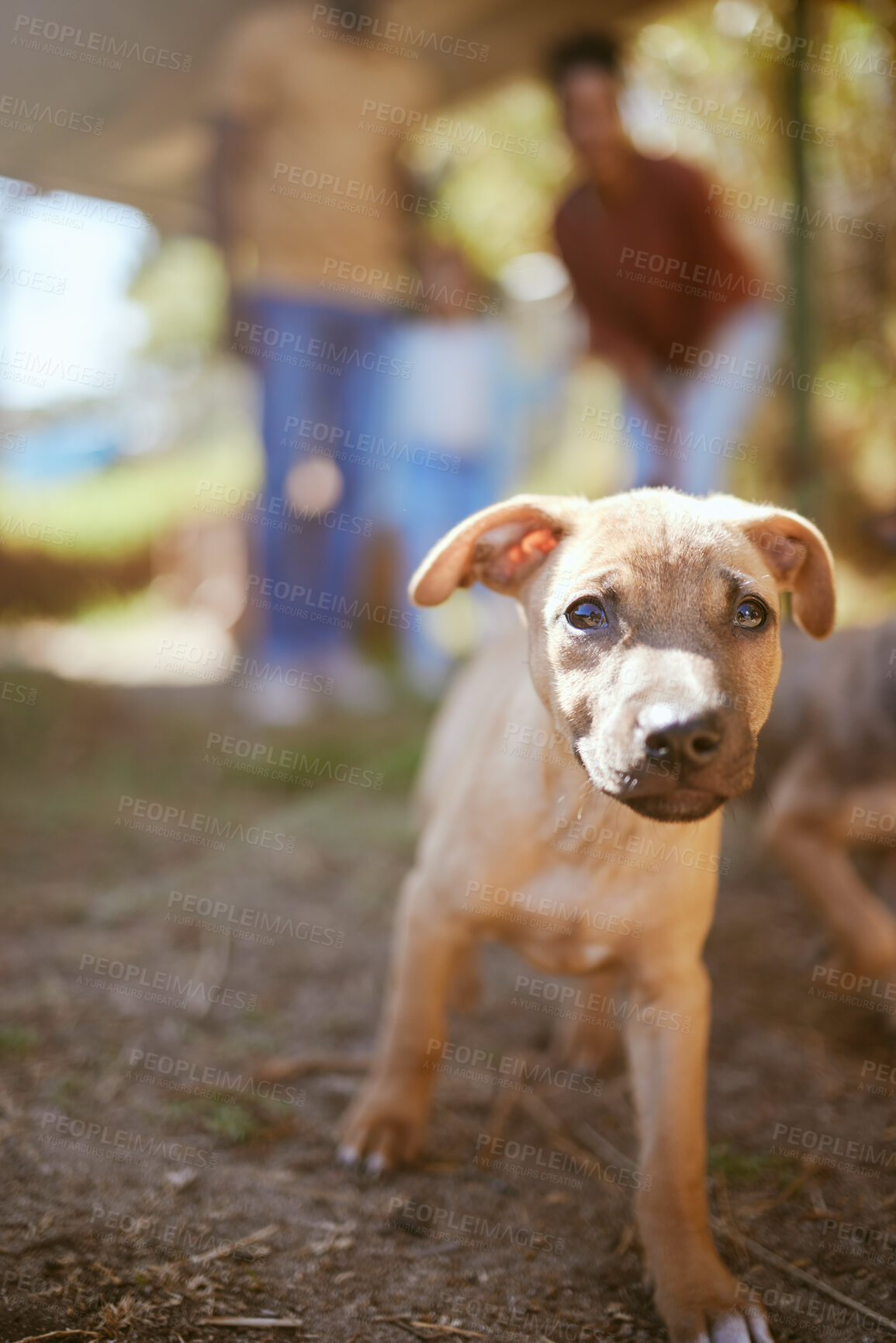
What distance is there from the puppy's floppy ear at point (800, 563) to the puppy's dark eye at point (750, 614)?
0.98 ft

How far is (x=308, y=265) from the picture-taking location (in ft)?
23.0

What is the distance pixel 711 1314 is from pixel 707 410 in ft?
15.7

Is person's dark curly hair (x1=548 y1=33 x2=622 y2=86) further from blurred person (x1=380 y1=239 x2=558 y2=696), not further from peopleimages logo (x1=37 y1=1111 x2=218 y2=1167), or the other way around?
peopleimages logo (x1=37 y1=1111 x2=218 y2=1167)

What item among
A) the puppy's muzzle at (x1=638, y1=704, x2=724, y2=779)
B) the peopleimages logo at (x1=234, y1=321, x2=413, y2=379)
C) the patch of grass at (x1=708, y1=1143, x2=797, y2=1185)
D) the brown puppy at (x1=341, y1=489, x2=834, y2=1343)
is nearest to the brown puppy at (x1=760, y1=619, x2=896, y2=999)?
the patch of grass at (x1=708, y1=1143, x2=797, y2=1185)

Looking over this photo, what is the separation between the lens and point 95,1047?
360cm

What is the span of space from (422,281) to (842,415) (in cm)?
338

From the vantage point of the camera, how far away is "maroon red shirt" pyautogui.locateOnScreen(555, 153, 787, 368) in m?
6.03

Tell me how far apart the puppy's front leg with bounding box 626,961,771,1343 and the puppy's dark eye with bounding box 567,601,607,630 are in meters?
→ 0.94

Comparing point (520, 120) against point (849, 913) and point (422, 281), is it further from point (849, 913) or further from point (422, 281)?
point (849, 913)

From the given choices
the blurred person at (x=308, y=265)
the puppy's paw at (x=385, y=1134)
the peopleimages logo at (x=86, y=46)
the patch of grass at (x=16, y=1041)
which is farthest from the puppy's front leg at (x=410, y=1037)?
the peopleimages logo at (x=86, y=46)

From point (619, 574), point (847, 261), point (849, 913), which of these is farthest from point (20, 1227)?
point (847, 261)

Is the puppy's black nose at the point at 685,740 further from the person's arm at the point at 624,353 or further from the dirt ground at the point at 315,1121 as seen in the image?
the person's arm at the point at 624,353

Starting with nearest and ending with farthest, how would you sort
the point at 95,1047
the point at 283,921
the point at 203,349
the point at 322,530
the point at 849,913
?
the point at 95,1047, the point at 849,913, the point at 283,921, the point at 322,530, the point at 203,349

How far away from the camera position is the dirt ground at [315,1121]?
2.45 m
